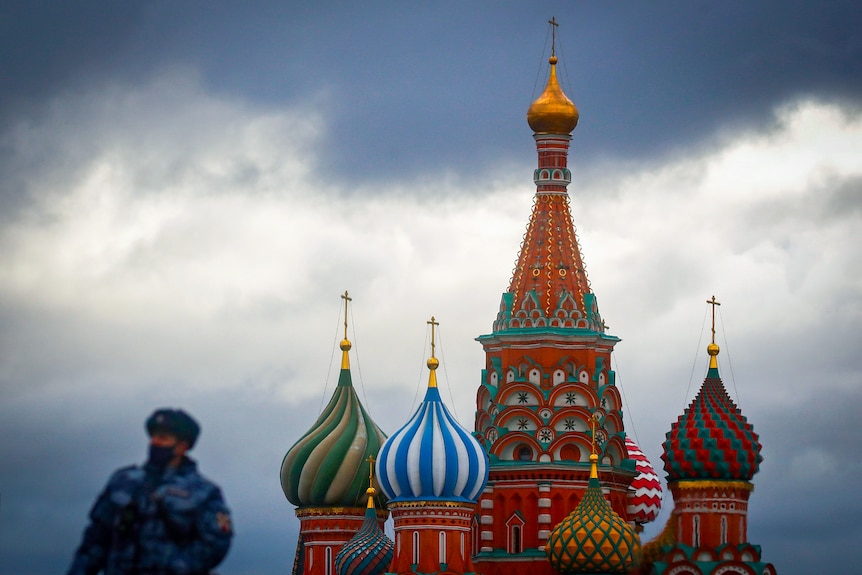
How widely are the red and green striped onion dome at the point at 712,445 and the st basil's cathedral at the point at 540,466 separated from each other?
36mm

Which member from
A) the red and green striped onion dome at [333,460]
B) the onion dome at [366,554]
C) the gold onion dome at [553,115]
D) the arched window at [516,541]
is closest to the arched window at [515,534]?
the arched window at [516,541]

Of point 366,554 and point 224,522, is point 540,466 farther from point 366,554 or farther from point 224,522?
point 224,522

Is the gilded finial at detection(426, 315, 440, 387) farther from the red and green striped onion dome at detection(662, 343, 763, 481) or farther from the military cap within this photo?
the military cap

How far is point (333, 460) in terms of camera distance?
190 ft

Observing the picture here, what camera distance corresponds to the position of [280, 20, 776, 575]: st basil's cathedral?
52125mm

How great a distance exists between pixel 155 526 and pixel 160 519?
69 millimetres

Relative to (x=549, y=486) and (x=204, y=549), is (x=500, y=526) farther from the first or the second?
(x=204, y=549)

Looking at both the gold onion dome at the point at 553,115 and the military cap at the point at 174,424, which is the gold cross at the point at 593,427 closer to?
the gold onion dome at the point at 553,115

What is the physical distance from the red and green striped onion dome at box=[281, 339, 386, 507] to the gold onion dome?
28.0 feet

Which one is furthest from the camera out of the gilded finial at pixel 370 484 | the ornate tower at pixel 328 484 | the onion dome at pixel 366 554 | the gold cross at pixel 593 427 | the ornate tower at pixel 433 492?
the ornate tower at pixel 328 484

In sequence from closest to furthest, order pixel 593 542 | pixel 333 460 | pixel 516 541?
pixel 593 542
pixel 516 541
pixel 333 460

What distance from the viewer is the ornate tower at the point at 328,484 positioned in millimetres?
58062

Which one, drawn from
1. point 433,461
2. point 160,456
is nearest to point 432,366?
point 433,461

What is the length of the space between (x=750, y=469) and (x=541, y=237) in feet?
24.6
